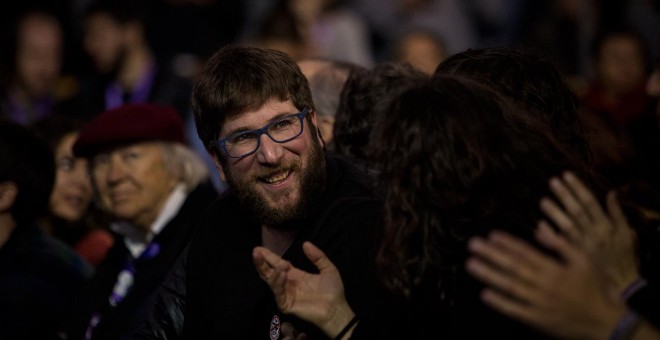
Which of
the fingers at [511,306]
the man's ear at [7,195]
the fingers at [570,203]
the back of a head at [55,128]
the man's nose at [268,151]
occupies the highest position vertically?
the fingers at [570,203]

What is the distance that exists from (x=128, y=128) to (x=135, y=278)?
83 cm

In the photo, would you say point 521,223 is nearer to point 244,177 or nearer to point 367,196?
point 367,196

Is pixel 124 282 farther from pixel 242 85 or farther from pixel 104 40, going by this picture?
pixel 104 40

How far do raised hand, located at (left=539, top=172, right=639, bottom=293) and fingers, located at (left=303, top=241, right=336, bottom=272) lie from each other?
2.30 feet

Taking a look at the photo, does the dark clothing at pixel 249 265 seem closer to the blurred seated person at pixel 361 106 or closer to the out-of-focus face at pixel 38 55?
the blurred seated person at pixel 361 106

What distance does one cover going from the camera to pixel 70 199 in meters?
5.68

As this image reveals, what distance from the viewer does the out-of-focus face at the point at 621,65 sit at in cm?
723

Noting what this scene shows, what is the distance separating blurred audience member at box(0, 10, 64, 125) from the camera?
26.0 ft

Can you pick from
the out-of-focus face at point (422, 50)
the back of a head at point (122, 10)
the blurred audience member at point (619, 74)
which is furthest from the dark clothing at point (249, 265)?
the out-of-focus face at point (422, 50)

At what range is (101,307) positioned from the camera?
14.8ft

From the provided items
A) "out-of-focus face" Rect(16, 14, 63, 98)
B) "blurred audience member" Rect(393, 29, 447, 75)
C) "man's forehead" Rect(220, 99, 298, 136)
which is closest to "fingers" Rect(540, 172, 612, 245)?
"man's forehead" Rect(220, 99, 298, 136)

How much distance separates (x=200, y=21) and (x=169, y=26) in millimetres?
299

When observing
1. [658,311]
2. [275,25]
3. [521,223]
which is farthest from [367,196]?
[275,25]

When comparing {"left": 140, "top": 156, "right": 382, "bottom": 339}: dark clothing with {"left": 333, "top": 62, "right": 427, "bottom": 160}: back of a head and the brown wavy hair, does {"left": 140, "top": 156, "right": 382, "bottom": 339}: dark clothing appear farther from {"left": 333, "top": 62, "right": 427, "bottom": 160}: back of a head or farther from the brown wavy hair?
{"left": 333, "top": 62, "right": 427, "bottom": 160}: back of a head
